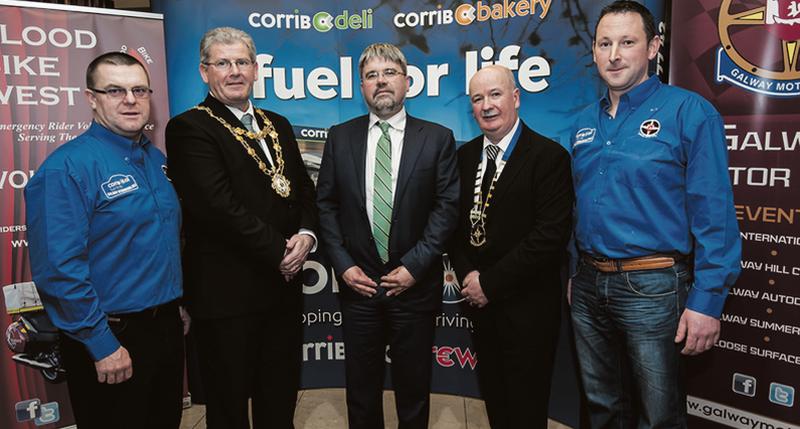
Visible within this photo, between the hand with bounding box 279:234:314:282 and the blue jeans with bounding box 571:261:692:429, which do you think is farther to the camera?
the hand with bounding box 279:234:314:282

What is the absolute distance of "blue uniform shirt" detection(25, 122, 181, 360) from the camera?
1557mm

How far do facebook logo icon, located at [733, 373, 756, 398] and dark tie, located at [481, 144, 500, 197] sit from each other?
4.95 ft

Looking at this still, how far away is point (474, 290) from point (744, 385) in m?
1.41

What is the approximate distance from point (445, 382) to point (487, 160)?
169 centimetres

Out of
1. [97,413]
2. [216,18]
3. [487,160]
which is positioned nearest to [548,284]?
[487,160]

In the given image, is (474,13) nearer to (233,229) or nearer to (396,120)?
(396,120)

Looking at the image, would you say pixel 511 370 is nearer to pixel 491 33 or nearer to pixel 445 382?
pixel 445 382

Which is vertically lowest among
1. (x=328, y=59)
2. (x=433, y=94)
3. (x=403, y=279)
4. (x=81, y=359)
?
(x=81, y=359)

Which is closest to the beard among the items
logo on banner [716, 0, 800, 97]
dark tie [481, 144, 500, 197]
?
dark tie [481, 144, 500, 197]

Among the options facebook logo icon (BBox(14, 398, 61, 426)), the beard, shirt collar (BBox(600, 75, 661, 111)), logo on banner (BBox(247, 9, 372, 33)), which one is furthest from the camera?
logo on banner (BBox(247, 9, 372, 33))

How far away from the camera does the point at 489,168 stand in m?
2.13

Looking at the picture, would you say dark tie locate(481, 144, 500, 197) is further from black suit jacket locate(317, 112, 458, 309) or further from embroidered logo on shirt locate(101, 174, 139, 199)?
embroidered logo on shirt locate(101, 174, 139, 199)

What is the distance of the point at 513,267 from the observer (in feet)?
6.55

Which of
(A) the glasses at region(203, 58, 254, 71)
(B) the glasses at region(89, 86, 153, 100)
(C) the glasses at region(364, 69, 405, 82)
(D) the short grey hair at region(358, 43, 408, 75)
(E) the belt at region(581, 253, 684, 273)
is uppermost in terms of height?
(D) the short grey hair at region(358, 43, 408, 75)
